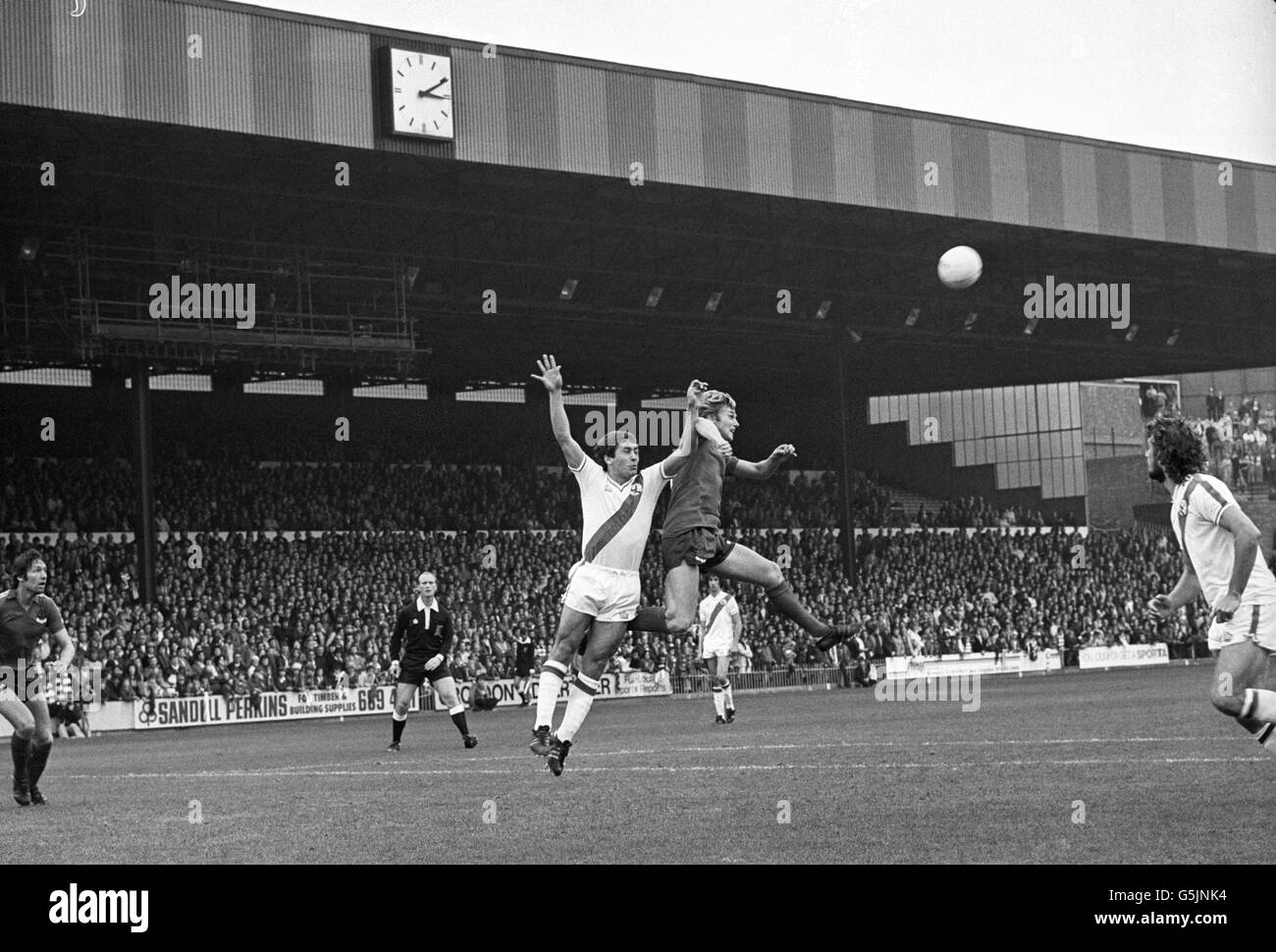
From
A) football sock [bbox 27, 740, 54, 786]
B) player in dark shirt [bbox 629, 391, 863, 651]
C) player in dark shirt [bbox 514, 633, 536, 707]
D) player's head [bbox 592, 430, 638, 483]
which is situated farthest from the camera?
player in dark shirt [bbox 514, 633, 536, 707]

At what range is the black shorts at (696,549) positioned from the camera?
13219 millimetres

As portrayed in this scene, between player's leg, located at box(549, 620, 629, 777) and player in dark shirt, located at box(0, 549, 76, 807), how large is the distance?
456cm

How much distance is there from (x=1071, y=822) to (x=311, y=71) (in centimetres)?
2474

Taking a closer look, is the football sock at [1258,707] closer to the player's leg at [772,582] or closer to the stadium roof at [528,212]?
the player's leg at [772,582]

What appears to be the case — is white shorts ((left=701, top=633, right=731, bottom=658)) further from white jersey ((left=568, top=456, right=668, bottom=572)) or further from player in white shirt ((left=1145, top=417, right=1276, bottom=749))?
player in white shirt ((left=1145, top=417, right=1276, bottom=749))

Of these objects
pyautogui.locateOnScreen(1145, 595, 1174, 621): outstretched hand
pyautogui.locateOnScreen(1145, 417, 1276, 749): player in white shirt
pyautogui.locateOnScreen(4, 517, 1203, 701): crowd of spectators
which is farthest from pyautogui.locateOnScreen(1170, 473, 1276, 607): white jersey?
pyautogui.locateOnScreen(4, 517, 1203, 701): crowd of spectators

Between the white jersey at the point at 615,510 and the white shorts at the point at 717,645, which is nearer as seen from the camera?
the white jersey at the point at 615,510

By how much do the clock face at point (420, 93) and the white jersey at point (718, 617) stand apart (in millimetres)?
10990

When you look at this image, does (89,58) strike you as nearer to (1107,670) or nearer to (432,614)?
(432,614)

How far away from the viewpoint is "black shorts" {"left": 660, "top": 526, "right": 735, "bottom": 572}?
13219 millimetres

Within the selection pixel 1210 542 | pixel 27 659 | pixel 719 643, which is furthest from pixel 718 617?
pixel 1210 542

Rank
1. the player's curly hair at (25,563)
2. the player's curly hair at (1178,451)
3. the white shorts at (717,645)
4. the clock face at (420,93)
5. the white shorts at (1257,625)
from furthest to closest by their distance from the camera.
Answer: the clock face at (420,93)
the white shorts at (717,645)
the player's curly hair at (25,563)
the player's curly hair at (1178,451)
the white shorts at (1257,625)

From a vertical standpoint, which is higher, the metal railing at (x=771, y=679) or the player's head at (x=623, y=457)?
the player's head at (x=623, y=457)

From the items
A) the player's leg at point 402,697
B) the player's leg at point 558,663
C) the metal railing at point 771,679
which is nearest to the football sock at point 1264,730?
the player's leg at point 558,663
